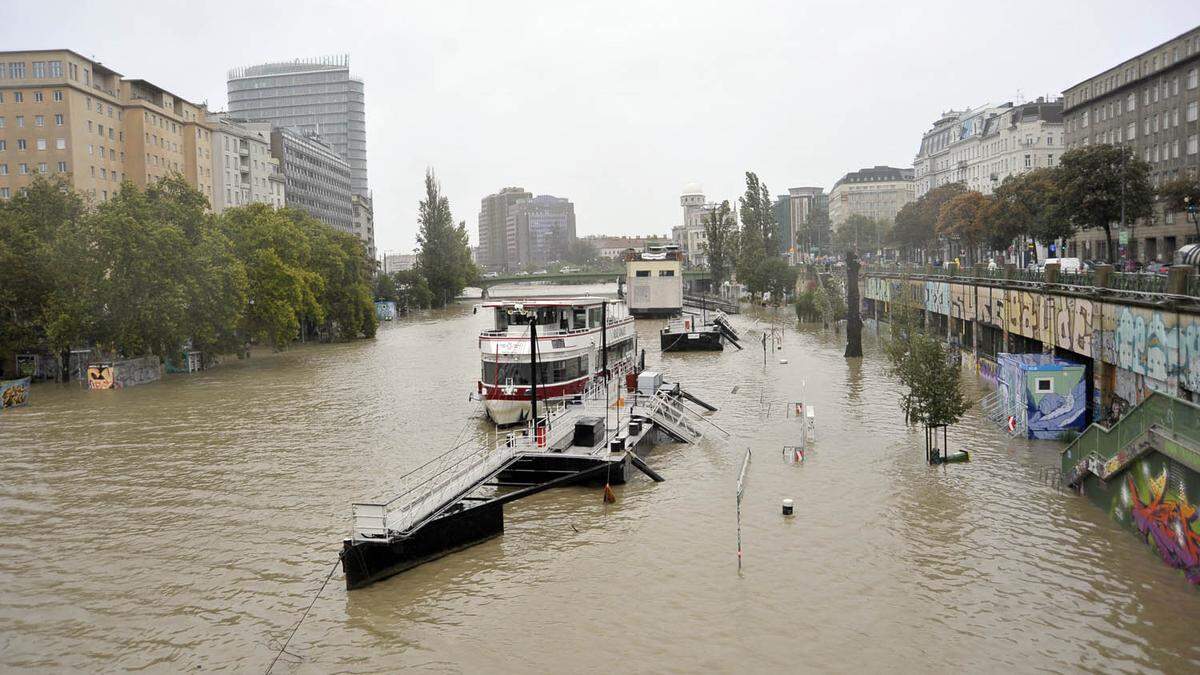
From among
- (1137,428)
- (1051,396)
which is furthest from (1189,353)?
(1051,396)

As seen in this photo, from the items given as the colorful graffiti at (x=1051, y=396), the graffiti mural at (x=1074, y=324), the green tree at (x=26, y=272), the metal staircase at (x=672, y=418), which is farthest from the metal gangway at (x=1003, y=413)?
the green tree at (x=26, y=272)

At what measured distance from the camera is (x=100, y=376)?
170 ft

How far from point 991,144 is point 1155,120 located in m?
58.1

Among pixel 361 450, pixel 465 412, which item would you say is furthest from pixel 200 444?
pixel 465 412

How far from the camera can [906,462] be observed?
2970 cm

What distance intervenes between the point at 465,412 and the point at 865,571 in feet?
81.0

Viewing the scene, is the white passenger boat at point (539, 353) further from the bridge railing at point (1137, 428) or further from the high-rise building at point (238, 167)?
the high-rise building at point (238, 167)

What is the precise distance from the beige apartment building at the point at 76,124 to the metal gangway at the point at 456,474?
63.8 metres

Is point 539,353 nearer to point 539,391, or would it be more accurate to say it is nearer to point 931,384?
point 539,391

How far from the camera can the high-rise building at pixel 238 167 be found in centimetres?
11612

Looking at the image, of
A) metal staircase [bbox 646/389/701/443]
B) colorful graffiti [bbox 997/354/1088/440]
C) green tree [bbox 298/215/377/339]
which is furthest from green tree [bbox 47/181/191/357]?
colorful graffiti [bbox 997/354/1088/440]

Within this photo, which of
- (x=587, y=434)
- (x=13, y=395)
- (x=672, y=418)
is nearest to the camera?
(x=587, y=434)

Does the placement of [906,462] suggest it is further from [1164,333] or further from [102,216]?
[102,216]

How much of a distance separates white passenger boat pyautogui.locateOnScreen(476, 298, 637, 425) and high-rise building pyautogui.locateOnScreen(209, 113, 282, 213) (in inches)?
3160
